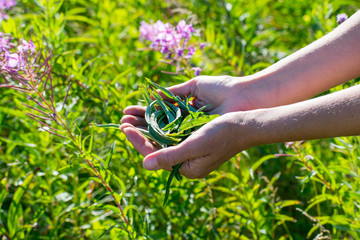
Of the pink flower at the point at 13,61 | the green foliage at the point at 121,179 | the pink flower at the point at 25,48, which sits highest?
the pink flower at the point at 25,48

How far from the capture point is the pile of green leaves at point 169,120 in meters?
1.60

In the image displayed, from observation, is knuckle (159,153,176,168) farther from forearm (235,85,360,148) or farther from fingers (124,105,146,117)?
fingers (124,105,146,117)

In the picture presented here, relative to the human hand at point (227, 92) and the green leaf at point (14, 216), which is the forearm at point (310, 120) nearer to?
the human hand at point (227, 92)

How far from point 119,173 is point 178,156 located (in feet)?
2.94

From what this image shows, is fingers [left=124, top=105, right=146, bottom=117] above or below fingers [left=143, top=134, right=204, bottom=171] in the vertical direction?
above

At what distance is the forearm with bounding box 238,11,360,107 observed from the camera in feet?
5.50

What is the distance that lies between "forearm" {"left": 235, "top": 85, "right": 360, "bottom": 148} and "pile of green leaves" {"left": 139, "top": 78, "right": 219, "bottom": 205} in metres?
0.23

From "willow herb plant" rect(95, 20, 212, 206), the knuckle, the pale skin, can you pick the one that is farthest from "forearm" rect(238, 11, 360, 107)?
the knuckle

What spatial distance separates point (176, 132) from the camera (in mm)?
1729

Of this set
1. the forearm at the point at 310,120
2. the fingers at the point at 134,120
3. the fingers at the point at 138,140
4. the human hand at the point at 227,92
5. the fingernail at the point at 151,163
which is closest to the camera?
the forearm at the point at 310,120

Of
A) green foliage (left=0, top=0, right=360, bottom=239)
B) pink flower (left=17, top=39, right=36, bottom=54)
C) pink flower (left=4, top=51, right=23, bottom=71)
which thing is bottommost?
green foliage (left=0, top=0, right=360, bottom=239)

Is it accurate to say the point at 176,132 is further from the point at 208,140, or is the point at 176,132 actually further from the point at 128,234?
the point at 128,234


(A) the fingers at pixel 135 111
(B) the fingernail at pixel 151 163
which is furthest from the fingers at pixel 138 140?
(A) the fingers at pixel 135 111

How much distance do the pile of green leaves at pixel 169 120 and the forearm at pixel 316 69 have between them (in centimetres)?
39
